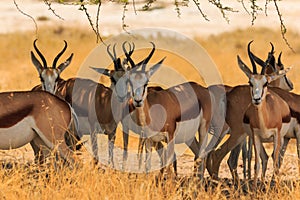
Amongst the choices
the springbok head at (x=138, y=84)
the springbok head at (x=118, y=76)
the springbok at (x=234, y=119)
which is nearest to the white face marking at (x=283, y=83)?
the springbok at (x=234, y=119)

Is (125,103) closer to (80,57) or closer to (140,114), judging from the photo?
(140,114)

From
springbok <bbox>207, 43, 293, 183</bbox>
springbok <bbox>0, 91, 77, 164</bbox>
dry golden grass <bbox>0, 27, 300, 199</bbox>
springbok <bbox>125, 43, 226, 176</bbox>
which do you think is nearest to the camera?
dry golden grass <bbox>0, 27, 300, 199</bbox>

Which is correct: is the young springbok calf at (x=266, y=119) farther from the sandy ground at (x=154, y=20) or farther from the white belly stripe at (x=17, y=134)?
the sandy ground at (x=154, y=20)

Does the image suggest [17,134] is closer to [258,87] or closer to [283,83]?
[258,87]

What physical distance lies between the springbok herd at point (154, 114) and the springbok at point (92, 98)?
0.01m

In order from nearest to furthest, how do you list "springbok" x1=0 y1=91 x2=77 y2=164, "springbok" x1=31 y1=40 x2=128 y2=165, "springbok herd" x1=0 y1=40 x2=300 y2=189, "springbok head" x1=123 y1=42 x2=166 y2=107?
"springbok" x1=0 y1=91 x2=77 y2=164 < "springbok herd" x1=0 y1=40 x2=300 y2=189 < "springbok head" x1=123 y1=42 x2=166 y2=107 < "springbok" x1=31 y1=40 x2=128 y2=165

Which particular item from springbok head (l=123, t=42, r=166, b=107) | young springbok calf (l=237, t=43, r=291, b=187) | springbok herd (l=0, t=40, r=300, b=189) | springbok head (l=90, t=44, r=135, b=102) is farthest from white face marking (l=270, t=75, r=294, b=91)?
springbok head (l=123, t=42, r=166, b=107)

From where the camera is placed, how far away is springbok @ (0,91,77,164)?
848 centimetres

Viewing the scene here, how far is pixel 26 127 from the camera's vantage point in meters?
8.55

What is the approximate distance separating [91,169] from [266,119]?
7.95ft

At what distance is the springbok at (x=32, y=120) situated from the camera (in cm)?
848

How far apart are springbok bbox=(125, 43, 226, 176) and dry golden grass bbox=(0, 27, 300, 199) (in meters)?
0.58

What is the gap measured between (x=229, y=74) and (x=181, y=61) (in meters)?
3.99

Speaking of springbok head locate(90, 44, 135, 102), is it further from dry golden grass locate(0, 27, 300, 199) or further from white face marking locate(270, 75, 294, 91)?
white face marking locate(270, 75, 294, 91)
